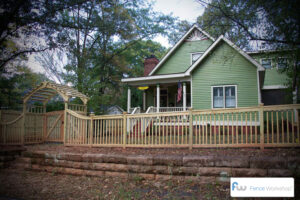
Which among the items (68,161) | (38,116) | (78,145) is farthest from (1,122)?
(68,161)

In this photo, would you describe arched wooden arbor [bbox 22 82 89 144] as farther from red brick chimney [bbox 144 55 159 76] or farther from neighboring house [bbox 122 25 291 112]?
red brick chimney [bbox 144 55 159 76]

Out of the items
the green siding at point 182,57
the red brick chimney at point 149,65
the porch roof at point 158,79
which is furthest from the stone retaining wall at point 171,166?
the red brick chimney at point 149,65

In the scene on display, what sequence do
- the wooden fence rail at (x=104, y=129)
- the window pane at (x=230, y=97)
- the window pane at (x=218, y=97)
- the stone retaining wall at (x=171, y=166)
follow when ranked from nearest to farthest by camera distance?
the stone retaining wall at (x=171, y=166) → the wooden fence rail at (x=104, y=129) → the window pane at (x=230, y=97) → the window pane at (x=218, y=97)

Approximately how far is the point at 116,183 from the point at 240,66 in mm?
10437

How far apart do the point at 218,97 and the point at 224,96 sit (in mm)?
371

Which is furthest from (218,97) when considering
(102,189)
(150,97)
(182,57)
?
(102,189)

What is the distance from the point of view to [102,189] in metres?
5.20

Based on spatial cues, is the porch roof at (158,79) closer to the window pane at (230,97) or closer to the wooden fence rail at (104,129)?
the window pane at (230,97)

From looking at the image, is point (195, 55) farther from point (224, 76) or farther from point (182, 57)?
point (224, 76)

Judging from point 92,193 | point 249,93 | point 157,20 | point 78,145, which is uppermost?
point 157,20

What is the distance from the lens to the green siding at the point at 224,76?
12047mm

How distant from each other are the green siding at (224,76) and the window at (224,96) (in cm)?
26

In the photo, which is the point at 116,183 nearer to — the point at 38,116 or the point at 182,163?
the point at 182,163

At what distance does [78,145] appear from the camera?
26.8 feet
